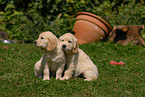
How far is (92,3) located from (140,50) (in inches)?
164

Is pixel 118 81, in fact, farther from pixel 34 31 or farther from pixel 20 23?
pixel 20 23

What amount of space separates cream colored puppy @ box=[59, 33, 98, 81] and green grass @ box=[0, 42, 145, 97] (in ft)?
0.54

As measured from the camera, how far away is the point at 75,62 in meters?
4.64

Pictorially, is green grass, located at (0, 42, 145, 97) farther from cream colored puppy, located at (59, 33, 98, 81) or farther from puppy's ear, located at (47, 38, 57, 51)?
puppy's ear, located at (47, 38, 57, 51)

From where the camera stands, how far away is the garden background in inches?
370

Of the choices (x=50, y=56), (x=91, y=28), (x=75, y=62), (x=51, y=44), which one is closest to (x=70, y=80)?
(x=75, y=62)

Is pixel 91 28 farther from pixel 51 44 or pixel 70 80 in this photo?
pixel 51 44

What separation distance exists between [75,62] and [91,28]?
14.5 ft

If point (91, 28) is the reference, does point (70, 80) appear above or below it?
below

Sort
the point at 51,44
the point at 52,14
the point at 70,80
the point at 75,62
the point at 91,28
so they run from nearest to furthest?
the point at 51,44 → the point at 70,80 → the point at 75,62 → the point at 91,28 → the point at 52,14

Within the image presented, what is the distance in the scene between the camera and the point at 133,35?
28.4 ft

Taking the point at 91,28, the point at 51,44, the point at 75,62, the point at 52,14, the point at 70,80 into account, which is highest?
the point at 52,14

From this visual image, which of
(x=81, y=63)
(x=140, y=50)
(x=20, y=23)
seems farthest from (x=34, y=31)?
(x=81, y=63)

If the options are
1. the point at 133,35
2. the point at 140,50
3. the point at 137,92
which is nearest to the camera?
the point at 137,92
